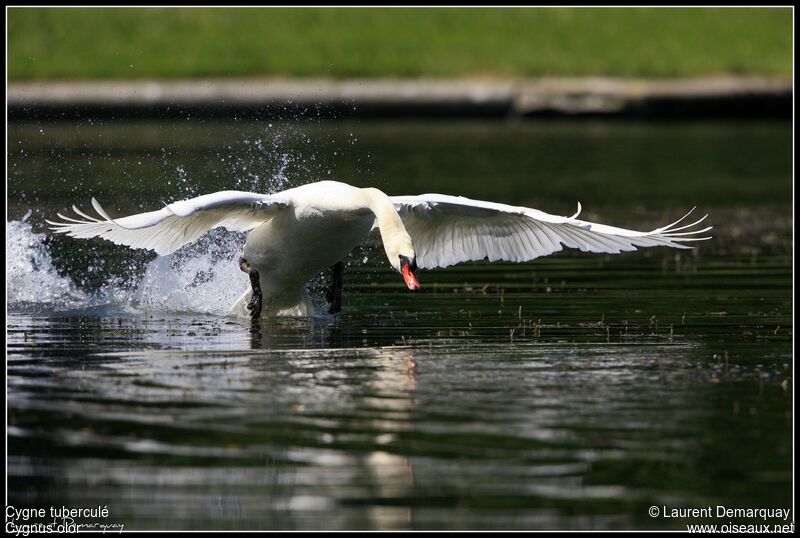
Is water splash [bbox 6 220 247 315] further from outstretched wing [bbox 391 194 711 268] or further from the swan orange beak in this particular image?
the swan orange beak

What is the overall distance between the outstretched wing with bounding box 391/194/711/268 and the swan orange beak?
5.46 feet

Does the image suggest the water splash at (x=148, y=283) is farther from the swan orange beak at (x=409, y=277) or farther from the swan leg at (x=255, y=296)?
the swan orange beak at (x=409, y=277)

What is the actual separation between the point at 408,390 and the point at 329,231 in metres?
3.23

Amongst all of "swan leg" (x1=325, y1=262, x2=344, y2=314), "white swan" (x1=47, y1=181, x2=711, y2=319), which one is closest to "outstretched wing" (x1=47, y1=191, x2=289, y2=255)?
"white swan" (x1=47, y1=181, x2=711, y2=319)

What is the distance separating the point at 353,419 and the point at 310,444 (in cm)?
59

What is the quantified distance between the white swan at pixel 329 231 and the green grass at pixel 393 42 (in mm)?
37334

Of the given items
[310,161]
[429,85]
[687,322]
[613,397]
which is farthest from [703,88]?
[613,397]

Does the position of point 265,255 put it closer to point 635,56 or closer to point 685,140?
point 685,140

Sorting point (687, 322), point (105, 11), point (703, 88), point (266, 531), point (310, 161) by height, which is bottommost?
point (266, 531)

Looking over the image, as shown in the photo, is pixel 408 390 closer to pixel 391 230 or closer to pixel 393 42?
pixel 391 230

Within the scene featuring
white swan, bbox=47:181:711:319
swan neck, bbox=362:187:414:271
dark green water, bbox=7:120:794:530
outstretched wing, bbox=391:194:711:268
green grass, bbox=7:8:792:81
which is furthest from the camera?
green grass, bbox=7:8:792:81

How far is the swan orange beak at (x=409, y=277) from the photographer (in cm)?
1066

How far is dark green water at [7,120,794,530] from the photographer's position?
282 inches

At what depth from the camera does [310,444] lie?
313 inches
